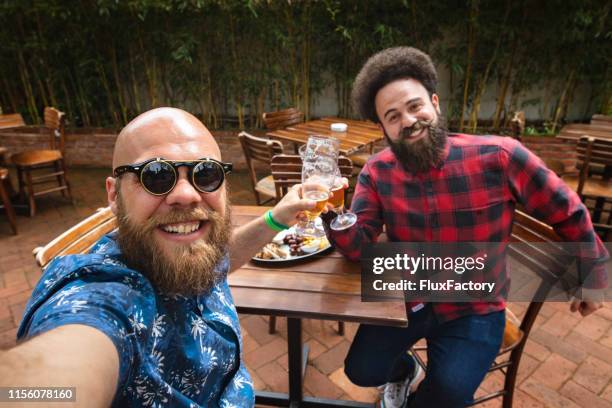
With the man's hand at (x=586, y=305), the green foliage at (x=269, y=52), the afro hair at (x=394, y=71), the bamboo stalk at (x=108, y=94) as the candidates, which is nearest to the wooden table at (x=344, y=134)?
the green foliage at (x=269, y=52)

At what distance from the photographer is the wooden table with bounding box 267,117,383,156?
144 inches

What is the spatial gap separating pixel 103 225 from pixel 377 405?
1.64 metres

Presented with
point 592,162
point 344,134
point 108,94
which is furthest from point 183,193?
point 108,94

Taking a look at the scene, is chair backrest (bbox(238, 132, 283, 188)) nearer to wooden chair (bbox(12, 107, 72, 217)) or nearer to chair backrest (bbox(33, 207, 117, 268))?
chair backrest (bbox(33, 207, 117, 268))

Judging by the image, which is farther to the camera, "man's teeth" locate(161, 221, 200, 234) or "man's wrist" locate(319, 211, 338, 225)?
"man's wrist" locate(319, 211, 338, 225)

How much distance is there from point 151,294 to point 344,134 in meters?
3.31

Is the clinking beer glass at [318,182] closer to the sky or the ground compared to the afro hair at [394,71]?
closer to the ground

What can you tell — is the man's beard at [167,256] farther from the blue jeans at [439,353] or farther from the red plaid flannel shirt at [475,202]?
the blue jeans at [439,353]

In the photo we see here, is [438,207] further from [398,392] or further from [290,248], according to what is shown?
[398,392]

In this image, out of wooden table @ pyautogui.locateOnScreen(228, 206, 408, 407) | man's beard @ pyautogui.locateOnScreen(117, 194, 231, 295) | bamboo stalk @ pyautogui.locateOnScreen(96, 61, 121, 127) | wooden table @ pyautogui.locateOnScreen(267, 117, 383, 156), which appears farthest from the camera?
bamboo stalk @ pyautogui.locateOnScreen(96, 61, 121, 127)

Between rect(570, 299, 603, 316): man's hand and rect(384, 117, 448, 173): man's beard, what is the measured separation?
2.88 feet

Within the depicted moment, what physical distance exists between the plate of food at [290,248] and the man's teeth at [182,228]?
1.98 feet

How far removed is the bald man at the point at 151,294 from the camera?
756 millimetres

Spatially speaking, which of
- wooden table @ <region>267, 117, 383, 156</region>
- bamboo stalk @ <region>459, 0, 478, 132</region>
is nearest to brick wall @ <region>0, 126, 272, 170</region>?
wooden table @ <region>267, 117, 383, 156</region>
